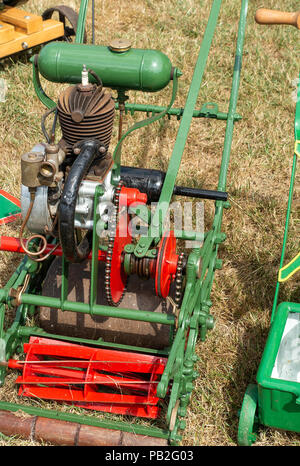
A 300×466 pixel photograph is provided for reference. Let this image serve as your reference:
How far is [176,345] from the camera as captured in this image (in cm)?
314

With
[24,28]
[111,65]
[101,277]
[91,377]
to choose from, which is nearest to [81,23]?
[111,65]

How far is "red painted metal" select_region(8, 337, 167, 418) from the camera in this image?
11.4 feet

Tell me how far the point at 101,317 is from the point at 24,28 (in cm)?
370

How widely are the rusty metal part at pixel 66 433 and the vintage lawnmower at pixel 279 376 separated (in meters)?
0.48

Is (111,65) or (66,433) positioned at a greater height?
(111,65)

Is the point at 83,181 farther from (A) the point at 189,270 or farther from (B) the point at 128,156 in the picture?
(B) the point at 128,156

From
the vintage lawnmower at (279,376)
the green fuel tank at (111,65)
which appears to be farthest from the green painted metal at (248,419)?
the green fuel tank at (111,65)

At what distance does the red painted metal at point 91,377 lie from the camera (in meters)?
3.48

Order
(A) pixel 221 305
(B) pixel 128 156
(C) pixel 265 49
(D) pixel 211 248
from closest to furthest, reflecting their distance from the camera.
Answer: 1. (D) pixel 211 248
2. (A) pixel 221 305
3. (B) pixel 128 156
4. (C) pixel 265 49

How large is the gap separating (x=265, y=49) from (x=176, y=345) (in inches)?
174

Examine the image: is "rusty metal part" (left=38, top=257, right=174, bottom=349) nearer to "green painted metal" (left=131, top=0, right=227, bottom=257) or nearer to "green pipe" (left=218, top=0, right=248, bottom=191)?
"green painted metal" (left=131, top=0, right=227, bottom=257)

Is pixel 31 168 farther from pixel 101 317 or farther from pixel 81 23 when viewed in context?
pixel 81 23

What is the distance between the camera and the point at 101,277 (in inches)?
150

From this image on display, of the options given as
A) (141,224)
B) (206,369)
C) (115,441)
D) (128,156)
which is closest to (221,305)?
(206,369)
